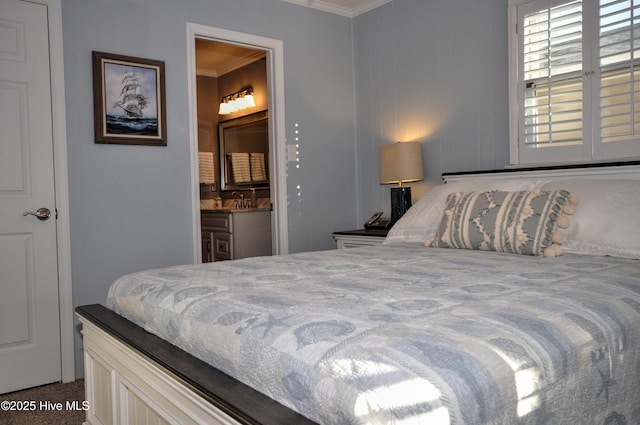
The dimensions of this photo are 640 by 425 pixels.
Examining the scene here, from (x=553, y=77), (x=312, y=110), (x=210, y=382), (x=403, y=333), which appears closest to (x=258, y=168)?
(x=312, y=110)

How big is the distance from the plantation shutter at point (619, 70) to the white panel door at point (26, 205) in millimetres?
3120

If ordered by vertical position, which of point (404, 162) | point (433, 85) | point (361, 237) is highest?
point (433, 85)

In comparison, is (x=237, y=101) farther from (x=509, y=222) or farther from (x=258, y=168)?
(x=509, y=222)

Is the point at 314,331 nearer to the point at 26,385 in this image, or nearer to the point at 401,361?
the point at 401,361

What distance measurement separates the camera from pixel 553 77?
306cm

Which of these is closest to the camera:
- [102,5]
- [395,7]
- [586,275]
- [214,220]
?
[586,275]

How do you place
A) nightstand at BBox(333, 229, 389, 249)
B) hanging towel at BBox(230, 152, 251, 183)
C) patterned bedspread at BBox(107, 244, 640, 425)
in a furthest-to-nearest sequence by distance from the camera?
hanging towel at BBox(230, 152, 251, 183) < nightstand at BBox(333, 229, 389, 249) < patterned bedspread at BBox(107, 244, 640, 425)

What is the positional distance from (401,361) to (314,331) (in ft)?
0.80

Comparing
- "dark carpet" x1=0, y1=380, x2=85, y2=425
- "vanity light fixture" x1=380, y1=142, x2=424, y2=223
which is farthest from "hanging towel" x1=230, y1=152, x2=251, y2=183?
"dark carpet" x1=0, y1=380, x2=85, y2=425

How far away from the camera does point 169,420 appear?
54.6 inches

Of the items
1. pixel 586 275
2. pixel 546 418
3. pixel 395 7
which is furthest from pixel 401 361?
pixel 395 7

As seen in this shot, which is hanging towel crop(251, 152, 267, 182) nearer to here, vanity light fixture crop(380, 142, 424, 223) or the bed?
vanity light fixture crop(380, 142, 424, 223)

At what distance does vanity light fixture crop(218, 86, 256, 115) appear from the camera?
5344 millimetres

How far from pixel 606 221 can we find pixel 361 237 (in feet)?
5.73
